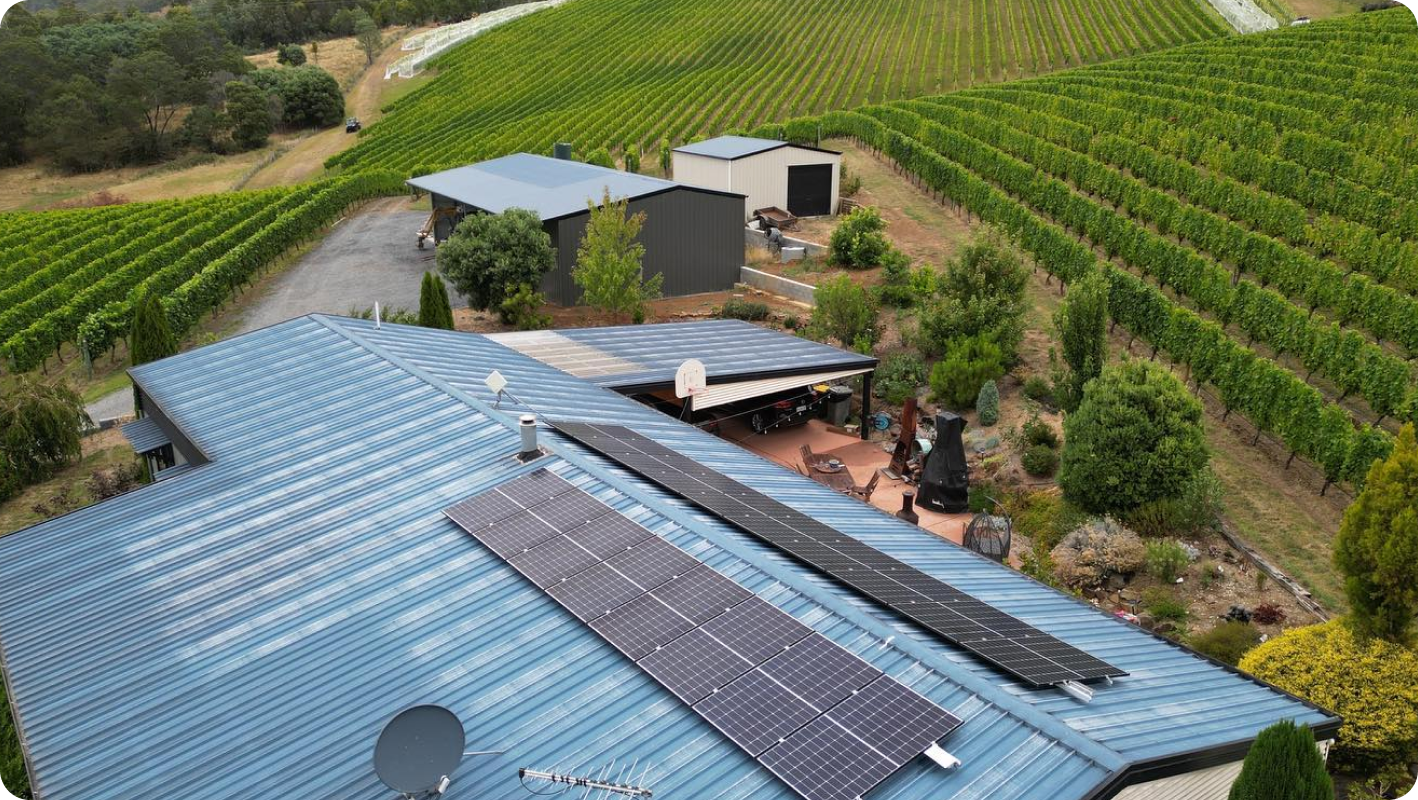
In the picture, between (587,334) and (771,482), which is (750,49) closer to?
Result: (587,334)

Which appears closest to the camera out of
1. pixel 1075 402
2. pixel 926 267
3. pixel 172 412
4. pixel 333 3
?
pixel 172 412

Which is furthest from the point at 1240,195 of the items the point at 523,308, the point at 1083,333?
the point at 523,308

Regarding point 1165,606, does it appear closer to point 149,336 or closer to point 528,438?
point 528,438

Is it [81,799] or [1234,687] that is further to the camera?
[1234,687]

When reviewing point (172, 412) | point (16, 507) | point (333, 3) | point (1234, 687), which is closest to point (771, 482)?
point (1234, 687)

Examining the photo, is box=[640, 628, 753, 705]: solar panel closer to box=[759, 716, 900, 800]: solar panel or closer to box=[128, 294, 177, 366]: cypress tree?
box=[759, 716, 900, 800]: solar panel

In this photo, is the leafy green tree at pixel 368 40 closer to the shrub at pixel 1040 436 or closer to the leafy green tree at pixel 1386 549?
the shrub at pixel 1040 436

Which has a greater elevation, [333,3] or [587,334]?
[333,3]

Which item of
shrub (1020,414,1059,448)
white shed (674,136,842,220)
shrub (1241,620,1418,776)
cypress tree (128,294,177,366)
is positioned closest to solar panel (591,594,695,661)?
shrub (1241,620,1418,776)
